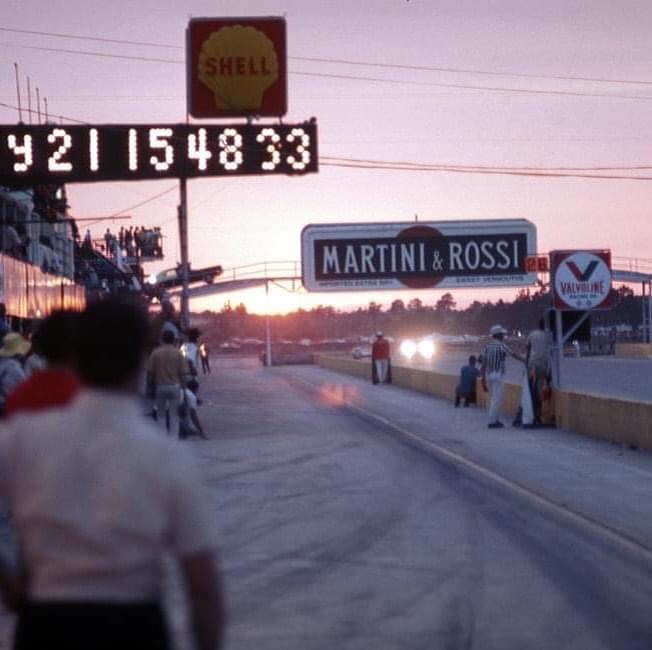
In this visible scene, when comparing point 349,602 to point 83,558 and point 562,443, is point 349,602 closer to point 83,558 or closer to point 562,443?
point 83,558

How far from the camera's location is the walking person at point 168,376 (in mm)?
20906

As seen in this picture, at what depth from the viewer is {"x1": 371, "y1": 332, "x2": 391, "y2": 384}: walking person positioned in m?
47.8

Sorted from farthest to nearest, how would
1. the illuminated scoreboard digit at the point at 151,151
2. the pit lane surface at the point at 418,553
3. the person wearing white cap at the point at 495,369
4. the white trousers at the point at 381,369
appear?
the white trousers at the point at 381,369, the person wearing white cap at the point at 495,369, the illuminated scoreboard digit at the point at 151,151, the pit lane surface at the point at 418,553

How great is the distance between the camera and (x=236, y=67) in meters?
27.1

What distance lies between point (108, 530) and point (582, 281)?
2122 centimetres

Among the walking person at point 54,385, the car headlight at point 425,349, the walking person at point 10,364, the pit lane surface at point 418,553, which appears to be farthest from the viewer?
the car headlight at point 425,349

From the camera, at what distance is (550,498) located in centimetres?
1499

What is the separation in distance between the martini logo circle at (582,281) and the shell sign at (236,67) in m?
5.54

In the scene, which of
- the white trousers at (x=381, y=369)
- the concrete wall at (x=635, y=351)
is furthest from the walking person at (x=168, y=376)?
the concrete wall at (x=635, y=351)

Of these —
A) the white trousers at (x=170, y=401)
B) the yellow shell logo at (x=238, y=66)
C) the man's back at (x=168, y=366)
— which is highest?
the yellow shell logo at (x=238, y=66)

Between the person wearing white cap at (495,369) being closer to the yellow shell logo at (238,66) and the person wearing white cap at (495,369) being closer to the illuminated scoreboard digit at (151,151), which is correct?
the illuminated scoreboard digit at (151,151)

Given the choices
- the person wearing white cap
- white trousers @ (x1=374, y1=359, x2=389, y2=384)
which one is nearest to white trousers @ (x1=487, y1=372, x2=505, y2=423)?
the person wearing white cap

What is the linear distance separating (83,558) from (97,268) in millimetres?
52130

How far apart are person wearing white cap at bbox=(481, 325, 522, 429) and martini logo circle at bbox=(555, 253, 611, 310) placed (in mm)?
1569
